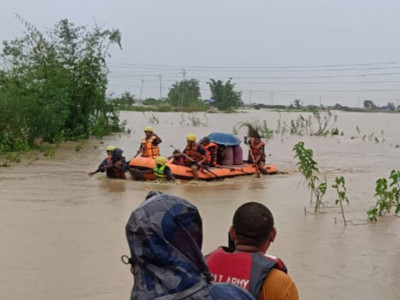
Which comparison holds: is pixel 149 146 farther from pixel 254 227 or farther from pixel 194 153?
pixel 254 227

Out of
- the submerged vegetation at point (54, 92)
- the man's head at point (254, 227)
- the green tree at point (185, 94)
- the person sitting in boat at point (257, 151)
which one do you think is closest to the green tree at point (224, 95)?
the green tree at point (185, 94)

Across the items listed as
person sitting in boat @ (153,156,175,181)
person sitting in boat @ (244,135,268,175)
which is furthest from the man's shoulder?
person sitting in boat @ (244,135,268,175)

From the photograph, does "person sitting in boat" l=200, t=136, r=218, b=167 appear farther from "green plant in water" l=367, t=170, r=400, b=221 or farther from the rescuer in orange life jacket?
"green plant in water" l=367, t=170, r=400, b=221

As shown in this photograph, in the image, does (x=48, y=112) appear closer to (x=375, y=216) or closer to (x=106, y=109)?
(x=106, y=109)

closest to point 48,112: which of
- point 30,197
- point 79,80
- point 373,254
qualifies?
point 79,80

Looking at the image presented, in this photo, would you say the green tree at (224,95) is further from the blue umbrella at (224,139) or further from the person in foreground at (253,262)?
the person in foreground at (253,262)

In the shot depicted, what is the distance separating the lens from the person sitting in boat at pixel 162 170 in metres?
13.3

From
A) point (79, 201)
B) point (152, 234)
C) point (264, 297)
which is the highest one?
point (152, 234)

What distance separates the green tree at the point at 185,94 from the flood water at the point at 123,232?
1737 inches

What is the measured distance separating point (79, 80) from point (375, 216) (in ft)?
55.9

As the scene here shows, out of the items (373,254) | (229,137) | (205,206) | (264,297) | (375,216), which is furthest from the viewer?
(229,137)

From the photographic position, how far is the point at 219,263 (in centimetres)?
262

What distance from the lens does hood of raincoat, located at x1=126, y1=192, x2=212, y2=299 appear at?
1.87 meters

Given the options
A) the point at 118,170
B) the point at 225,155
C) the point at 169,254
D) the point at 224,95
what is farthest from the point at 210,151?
the point at 224,95
